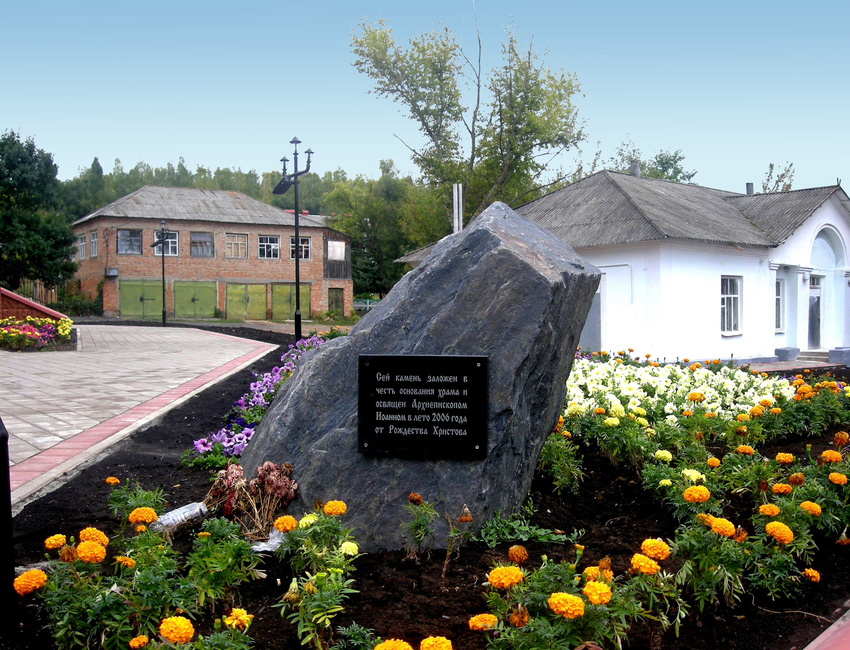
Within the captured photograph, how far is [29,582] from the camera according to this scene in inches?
95.9

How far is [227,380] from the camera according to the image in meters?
11.0

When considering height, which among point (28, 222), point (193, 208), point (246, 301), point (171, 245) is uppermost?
point (193, 208)

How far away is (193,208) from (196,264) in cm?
346

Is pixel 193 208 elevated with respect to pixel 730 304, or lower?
elevated

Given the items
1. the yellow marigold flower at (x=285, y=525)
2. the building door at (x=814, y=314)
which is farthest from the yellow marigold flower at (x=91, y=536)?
the building door at (x=814, y=314)

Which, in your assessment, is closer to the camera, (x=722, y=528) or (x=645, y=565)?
(x=645, y=565)

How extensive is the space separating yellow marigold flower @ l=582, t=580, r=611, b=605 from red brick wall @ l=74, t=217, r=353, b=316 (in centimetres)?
3935

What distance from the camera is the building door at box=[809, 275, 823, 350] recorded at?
68.5ft

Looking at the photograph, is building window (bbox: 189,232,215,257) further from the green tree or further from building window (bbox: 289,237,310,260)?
the green tree

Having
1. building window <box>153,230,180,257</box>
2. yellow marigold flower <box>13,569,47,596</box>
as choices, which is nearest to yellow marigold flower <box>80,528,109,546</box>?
yellow marigold flower <box>13,569,47,596</box>

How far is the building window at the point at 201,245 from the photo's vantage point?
39.7m

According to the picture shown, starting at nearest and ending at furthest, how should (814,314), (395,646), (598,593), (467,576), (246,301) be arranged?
(395,646)
(598,593)
(467,576)
(814,314)
(246,301)

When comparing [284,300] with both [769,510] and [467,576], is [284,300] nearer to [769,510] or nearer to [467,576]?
[467,576]

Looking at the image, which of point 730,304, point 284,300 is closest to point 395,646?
point 730,304
